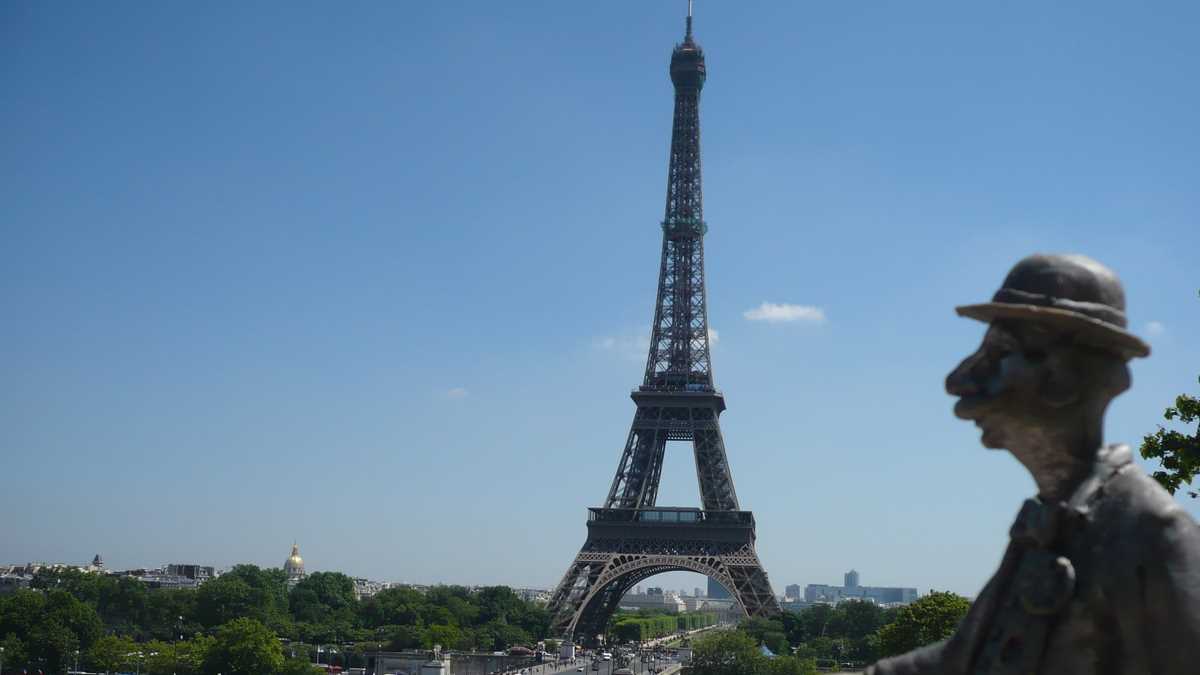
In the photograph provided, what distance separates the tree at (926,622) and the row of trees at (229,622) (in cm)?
2914

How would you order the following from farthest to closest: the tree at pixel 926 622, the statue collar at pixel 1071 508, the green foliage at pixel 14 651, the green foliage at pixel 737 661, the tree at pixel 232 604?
the tree at pixel 232 604 → the green foliage at pixel 14 651 → the green foliage at pixel 737 661 → the tree at pixel 926 622 → the statue collar at pixel 1071 508

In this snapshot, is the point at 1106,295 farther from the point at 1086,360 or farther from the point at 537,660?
the point at 537,660

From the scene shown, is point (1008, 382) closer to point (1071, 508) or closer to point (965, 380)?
point (965, 380)

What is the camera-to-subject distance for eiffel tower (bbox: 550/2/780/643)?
237 ft

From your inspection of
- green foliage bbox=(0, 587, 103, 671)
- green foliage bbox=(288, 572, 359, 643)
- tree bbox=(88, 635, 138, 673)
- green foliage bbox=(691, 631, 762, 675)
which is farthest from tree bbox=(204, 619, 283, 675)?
green foliage bbox=(288, 572, 359, 643)

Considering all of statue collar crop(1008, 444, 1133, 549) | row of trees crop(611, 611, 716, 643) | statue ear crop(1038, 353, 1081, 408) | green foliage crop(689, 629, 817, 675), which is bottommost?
green foliage crop(689, 629, 817, 675)

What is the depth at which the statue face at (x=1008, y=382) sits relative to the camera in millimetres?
3949

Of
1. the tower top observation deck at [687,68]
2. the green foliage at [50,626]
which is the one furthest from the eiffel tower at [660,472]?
the green foliage at [50,626]

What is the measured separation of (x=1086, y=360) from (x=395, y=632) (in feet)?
265

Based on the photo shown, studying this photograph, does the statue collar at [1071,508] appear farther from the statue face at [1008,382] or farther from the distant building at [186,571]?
the distant building at [186,571]

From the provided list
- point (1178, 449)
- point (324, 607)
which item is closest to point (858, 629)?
point (324, 607)

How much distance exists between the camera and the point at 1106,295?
3.99 m

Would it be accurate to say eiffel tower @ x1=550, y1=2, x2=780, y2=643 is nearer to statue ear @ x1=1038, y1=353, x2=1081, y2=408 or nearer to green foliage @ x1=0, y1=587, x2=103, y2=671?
green foliage @ x1=0, y1=587, x2=103, y2=671

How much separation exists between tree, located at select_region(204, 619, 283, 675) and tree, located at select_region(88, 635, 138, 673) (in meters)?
8.89
